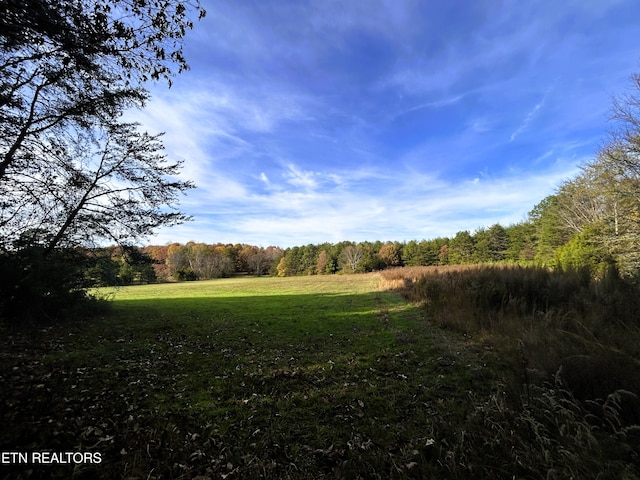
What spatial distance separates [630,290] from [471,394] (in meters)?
6.49

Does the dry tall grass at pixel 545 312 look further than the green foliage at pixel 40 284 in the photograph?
No

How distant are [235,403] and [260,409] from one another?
392 millimetres

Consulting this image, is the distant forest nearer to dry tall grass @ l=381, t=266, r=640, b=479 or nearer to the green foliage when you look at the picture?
the green foliage

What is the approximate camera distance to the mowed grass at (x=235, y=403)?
109 inches

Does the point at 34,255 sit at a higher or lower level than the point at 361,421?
higher

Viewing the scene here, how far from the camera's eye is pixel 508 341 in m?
6.27

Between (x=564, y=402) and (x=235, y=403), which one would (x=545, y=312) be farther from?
(x=235, y=403)

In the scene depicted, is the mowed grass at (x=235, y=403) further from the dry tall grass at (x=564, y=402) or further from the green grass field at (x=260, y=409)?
the dry tall grass at (x=564, y=402)

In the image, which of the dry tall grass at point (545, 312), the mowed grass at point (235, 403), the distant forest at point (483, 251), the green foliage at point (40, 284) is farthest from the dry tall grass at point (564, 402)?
the green foliage at point (40, 284)

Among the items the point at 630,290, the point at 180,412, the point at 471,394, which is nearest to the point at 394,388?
the point at 471,394

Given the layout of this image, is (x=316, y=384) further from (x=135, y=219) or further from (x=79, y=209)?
(x=79, y=209)

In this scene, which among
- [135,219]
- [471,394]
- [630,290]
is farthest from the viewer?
[135,219]

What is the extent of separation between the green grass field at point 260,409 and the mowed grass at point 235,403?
0.02 metres

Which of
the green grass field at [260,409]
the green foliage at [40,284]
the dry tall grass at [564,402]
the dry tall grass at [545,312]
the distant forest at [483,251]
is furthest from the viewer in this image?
the distant forest at [483,251]
